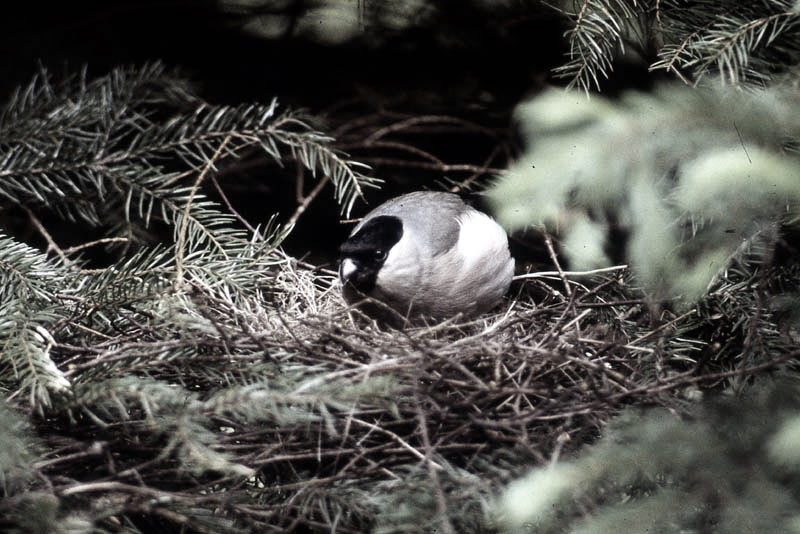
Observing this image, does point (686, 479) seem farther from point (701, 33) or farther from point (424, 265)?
point (424, 265)

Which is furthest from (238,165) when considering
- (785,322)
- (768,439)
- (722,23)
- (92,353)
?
(768,439)

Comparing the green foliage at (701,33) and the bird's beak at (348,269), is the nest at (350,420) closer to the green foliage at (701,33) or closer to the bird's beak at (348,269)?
the bird's beak at (348,269)

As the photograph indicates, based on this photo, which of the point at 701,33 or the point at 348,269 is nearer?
the point at 701,33

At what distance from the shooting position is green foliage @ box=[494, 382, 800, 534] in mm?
888

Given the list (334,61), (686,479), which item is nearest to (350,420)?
(686,479)

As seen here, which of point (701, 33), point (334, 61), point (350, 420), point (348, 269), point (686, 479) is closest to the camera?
point (686, 479)

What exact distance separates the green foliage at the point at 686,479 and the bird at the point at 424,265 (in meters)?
0.95

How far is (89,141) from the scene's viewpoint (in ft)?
5.90

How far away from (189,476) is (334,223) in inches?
52.8

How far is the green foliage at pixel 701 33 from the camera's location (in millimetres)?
1436

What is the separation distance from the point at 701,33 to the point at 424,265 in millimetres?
833

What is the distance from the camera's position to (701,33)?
157 centimetres

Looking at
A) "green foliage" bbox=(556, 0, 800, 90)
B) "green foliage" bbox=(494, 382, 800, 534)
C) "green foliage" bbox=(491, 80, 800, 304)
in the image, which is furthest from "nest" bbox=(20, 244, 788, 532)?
"green foliage" bbox=(556, 0, 800, 90)

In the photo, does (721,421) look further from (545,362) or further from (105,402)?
(105,402)
